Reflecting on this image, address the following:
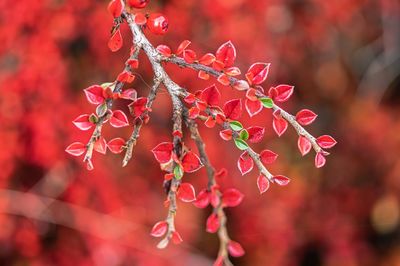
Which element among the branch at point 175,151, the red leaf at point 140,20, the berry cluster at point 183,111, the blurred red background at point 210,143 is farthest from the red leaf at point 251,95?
the blurred red background at point 210,143

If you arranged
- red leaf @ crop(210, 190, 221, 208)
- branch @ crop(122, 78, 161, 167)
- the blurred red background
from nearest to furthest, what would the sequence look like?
Answer: branch @ crop(122, 78, 161, 167) < red leaf @ crop(210, 190, 221, 208) < the blurred red background

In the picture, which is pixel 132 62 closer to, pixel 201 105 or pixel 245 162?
pixel 201 105

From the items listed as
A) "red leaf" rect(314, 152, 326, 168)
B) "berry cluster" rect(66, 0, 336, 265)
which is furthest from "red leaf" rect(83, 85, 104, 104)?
"red leaf" rect(314, 152, 326, 168)

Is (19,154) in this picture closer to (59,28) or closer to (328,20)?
(59,28)

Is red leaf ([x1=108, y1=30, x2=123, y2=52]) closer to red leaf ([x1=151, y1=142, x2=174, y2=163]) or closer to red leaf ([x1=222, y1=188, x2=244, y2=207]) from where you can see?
red leaf ([x1=151, y1=142, x2=174, y2=163])

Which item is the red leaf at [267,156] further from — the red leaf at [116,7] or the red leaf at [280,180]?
the red leaf at [116,7]

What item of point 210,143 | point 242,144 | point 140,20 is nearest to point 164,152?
point 242,144
